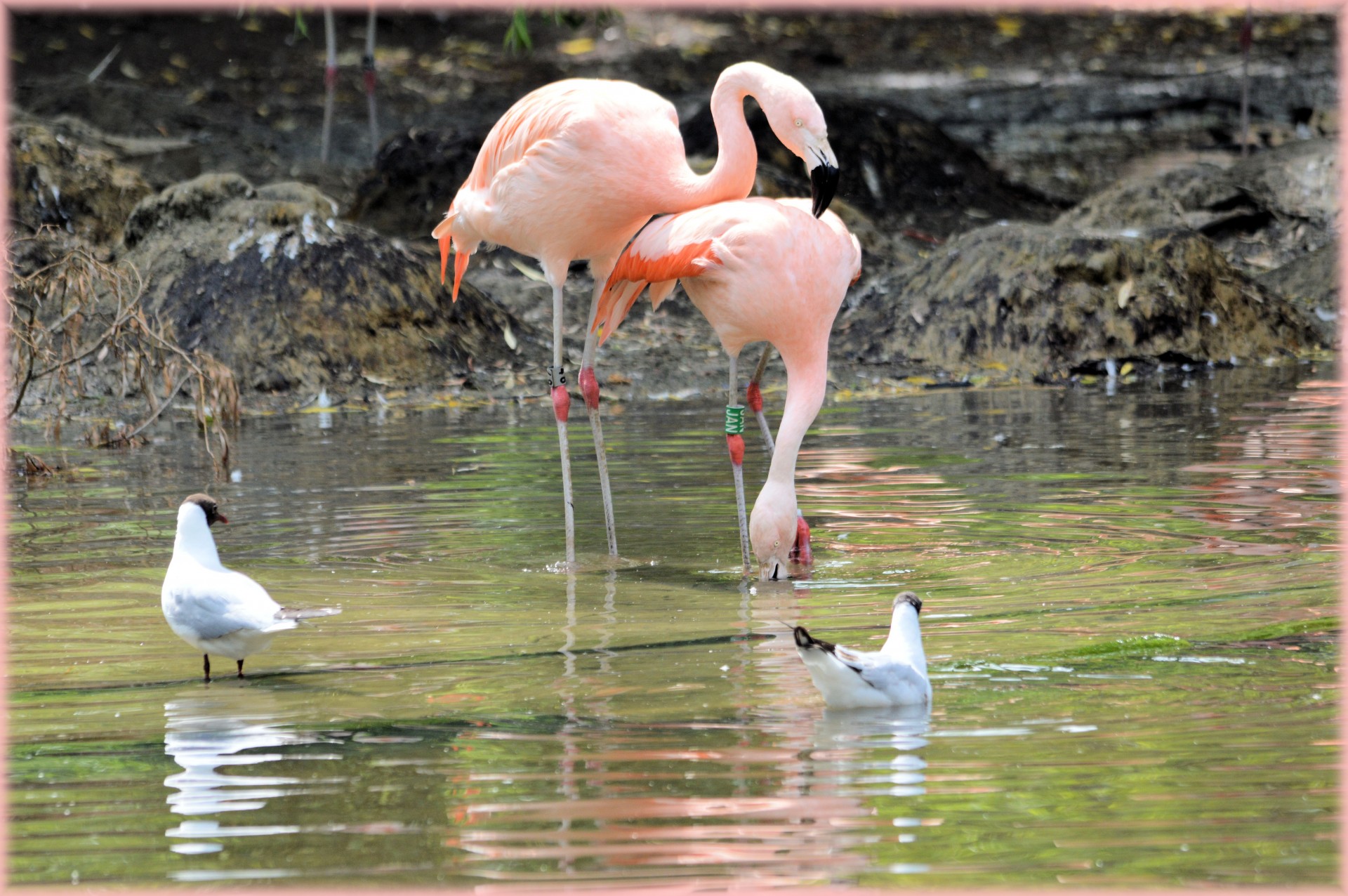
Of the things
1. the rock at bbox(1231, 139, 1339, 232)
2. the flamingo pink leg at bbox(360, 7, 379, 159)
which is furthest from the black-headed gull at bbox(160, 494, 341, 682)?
the rock at bbox(1231, 139, 1339, 232)

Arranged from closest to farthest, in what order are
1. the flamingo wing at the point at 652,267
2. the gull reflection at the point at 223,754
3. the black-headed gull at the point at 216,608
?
1. the gull reflection at the point at 223,754
2. the black-headed gull at the point at 216,608
3. the flamingo wing at the point at 652,267

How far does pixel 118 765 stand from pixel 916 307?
9.06 m

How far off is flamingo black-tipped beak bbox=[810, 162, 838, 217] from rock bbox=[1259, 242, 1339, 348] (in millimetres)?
7912

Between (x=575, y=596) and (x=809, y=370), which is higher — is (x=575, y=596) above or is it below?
below

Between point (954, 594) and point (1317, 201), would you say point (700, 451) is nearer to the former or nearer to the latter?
point (954, 594)

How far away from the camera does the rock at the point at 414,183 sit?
46.3ft

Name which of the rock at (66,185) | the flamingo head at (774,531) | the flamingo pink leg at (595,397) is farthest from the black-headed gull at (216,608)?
the rock at (66,185)

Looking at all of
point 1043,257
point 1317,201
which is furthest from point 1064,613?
point 1317,201

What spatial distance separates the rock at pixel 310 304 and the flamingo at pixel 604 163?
16.0 feet

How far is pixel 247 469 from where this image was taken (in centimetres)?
811

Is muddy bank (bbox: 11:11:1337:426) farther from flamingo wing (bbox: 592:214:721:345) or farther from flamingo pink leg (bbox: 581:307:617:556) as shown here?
flamingo wing (bbox: 592:214:721:345)

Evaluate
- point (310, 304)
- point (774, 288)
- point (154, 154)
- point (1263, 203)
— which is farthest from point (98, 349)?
point (1263, 203)

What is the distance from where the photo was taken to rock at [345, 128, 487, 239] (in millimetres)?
14117

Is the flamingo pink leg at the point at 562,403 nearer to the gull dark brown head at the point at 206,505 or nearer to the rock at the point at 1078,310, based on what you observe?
the gull dark brown head at the point at 206,505
